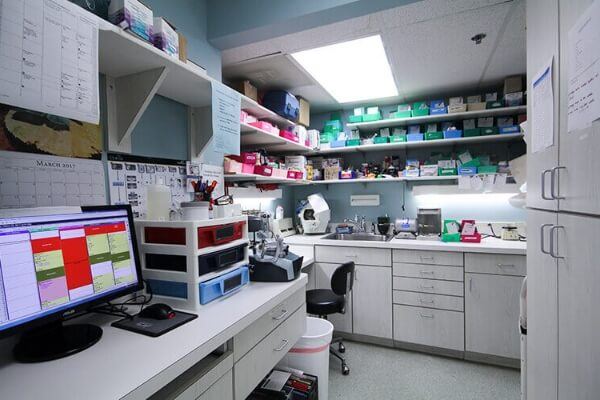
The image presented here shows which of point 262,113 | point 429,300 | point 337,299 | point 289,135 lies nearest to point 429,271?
point 429,300

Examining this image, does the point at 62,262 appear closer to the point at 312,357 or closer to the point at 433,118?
the point at 312,357

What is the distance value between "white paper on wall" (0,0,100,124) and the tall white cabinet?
1469mm

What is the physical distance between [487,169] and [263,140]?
2.17 meters

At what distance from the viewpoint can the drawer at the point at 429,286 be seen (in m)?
2.48

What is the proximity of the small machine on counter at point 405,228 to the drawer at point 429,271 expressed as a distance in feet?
1.42

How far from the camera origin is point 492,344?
7.79 feet

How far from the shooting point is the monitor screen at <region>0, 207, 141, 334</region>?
31.8 inches

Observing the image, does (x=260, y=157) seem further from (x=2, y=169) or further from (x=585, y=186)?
(x=585, y=186)

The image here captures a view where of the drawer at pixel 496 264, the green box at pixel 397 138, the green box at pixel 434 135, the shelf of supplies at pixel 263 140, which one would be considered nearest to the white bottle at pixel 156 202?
the shelf of supplies at pixel 263 140

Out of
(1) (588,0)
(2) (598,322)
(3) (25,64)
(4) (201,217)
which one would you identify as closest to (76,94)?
(3) (25,64)

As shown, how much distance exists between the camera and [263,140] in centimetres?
269

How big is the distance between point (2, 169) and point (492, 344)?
319 cm

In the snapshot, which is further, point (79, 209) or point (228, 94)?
point (228, 94)

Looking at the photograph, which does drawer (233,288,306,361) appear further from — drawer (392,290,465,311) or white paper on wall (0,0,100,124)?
drawer (392,290,465,311)
